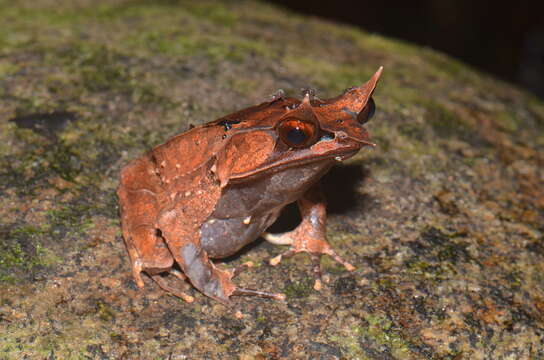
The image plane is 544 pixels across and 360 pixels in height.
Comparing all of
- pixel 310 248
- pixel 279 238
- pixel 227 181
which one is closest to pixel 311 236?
pixel 310 248

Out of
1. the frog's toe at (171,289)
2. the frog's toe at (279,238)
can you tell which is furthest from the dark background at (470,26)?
the frog's toe at (171,289)

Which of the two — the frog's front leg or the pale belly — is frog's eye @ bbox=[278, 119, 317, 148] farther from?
the frog's front leg

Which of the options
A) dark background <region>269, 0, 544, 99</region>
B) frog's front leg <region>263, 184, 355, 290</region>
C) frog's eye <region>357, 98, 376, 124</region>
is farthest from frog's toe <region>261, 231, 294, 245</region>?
dark background <region>269, 0, 544, 99</region>

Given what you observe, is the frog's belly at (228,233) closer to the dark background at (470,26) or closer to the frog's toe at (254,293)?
the frog's toe at (254,293)

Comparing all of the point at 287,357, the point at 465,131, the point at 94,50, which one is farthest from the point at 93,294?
the point at 465,131

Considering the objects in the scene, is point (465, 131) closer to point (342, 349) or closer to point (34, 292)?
point (342, 349)

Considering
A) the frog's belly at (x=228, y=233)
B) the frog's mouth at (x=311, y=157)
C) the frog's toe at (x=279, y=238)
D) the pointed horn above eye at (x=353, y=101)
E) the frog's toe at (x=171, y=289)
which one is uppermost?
the pointed horn above eye at (x=353, y=101)
